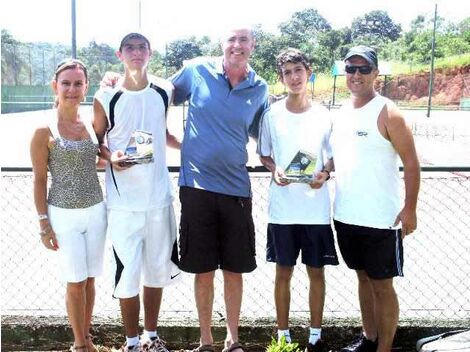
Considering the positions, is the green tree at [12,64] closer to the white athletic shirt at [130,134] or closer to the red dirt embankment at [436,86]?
the red dirt embankment at [436,86]

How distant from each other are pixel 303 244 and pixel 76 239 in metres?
1.44

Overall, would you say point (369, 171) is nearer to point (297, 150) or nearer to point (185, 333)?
point (297, 150)

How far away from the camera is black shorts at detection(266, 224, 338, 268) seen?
3643 millimetres

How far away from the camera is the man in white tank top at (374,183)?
3369 mm

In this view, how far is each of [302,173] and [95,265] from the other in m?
1.41

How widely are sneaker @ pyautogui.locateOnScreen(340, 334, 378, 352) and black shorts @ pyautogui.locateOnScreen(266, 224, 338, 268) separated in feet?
1.95

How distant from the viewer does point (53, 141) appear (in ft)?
11.0

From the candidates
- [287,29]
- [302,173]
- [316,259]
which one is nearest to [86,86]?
[302,173]

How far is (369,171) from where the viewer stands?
3426 millimetres

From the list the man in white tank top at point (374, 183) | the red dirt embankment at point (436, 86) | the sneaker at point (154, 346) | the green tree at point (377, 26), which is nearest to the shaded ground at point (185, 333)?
the sneaker at point (154, 346)

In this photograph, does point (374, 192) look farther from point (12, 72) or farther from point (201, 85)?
point (12, 72)

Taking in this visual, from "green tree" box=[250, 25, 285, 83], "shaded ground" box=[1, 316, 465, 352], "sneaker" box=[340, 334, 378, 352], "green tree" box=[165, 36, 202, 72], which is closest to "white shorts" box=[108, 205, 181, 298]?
"shaded ground" box=[1, 316, 465, 352]

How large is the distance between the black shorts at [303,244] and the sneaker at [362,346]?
0.60 m

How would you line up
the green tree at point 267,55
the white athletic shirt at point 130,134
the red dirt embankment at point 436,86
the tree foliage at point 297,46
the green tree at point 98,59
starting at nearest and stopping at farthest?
the white athletic shirt at point 130,134, the green tree at point 98,59, the tree foliage at point 297,46, the green tree at point 267,55, the red dirt embankment at point 436,86
